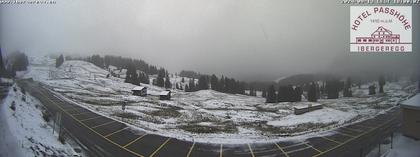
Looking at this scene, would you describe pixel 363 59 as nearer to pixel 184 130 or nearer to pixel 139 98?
pixel 184 130

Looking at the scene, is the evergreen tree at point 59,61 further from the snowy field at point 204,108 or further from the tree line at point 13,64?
the tree line at point 13,64

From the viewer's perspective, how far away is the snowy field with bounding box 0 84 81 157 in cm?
696

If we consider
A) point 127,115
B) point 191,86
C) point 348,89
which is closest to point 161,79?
point 191,86

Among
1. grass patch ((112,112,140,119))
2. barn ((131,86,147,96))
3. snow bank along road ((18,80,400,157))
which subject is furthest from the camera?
barn ((131,86,147,96))

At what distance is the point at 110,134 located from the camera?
7031 mm

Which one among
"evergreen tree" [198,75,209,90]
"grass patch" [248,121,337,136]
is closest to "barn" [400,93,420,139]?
"grass patch" [248,121,337,136]

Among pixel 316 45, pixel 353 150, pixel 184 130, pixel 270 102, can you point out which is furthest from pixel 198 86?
pixel 353 150

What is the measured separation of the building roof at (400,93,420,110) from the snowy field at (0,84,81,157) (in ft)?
22.9

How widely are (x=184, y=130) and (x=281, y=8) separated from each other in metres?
3.35

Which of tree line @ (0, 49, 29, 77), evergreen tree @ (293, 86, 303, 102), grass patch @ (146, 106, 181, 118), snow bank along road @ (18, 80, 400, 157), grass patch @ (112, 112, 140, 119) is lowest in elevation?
snow bank along road @ (18, 80, 400, 157)
